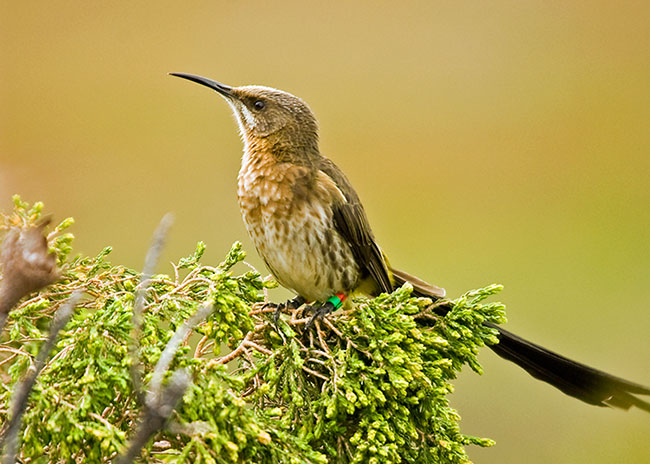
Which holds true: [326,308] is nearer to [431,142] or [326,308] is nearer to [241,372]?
[241,372]

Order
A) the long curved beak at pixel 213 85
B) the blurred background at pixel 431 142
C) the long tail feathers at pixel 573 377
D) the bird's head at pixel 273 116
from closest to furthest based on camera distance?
the long tail feathers at pixel 573 377, the bird's head at pixel 273 116, the long curved beak at pixel 213 85, the blurred background at pixel 431 142

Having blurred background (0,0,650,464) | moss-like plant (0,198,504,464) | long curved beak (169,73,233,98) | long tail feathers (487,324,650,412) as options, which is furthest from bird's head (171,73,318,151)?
blurred background (0,0,650,464)

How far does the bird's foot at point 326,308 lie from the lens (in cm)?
278

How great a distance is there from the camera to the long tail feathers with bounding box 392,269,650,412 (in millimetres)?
2930

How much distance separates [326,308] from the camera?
9.85 feet

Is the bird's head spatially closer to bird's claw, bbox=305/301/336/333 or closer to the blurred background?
bird's claw, bbox=305/301/336/333

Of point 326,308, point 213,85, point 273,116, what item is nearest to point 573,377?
point 326,308

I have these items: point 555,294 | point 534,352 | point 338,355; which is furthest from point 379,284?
point 555,294

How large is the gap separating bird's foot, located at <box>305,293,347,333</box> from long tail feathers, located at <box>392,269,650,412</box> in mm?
435

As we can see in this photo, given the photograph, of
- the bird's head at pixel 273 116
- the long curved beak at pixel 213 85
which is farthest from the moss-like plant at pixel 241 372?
the long curved beak at pixel 213 85

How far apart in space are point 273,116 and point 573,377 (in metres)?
1.75

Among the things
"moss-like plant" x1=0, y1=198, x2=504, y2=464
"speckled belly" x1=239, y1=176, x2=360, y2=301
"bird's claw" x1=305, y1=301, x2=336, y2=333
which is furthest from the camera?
"speckled belly" x1=239, y1=176, x2=360, y2=301

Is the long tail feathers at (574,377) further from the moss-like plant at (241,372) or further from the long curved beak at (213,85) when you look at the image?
the long curved beak at (213,85)

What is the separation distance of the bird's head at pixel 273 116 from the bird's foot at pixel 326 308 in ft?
2.39
